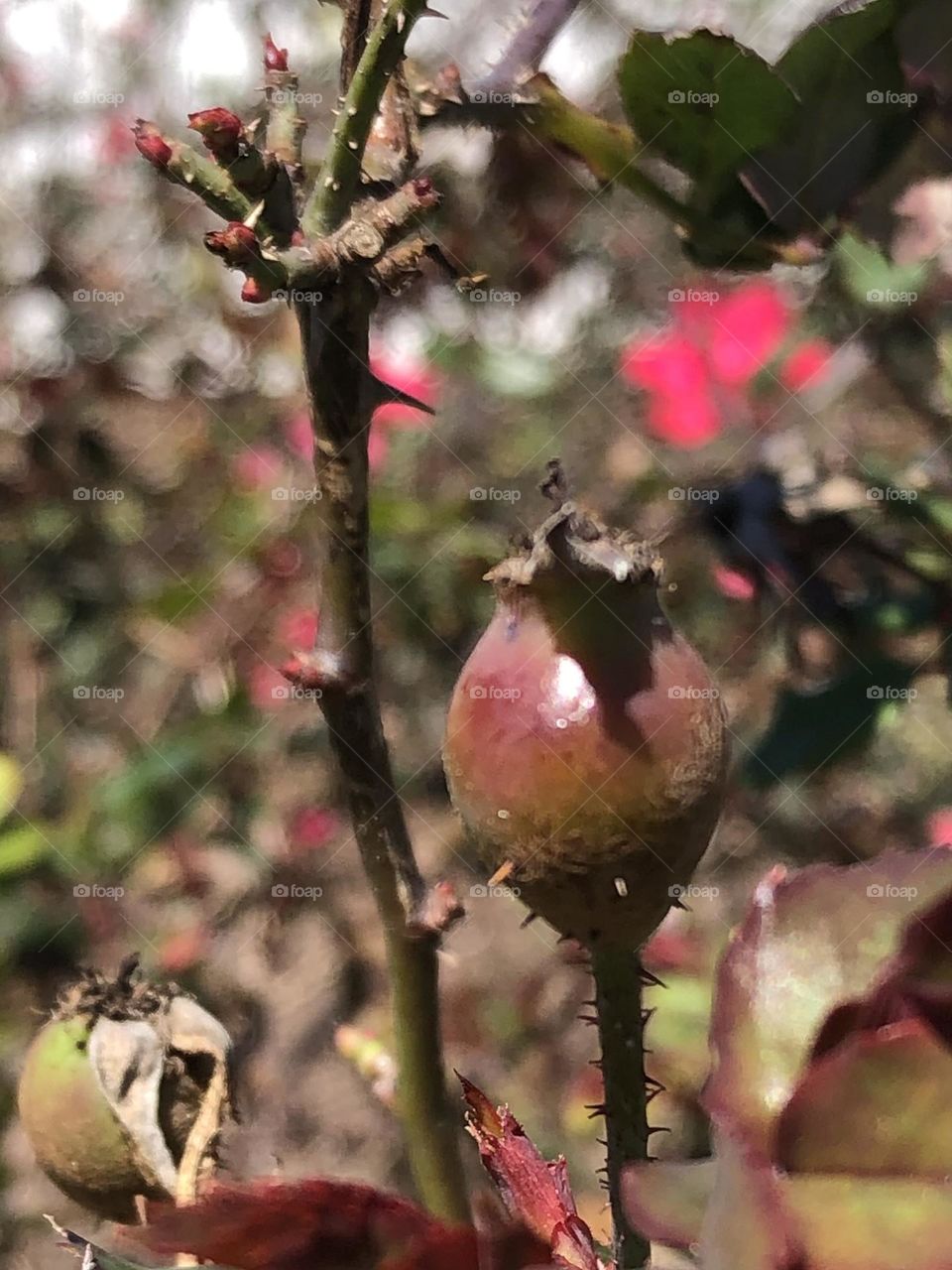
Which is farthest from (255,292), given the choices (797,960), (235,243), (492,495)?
(492,495)

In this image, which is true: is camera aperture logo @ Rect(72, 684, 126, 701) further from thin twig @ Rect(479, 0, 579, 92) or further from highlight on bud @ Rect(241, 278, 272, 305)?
highlight on bud @ Rect(241, 278, 272, 305)

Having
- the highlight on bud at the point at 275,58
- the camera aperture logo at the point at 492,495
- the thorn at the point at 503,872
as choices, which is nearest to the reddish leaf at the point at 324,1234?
the thorn at the point at 503,872

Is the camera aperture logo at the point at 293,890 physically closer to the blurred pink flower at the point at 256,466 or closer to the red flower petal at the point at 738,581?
the blurred pink flower at the point at 256,466

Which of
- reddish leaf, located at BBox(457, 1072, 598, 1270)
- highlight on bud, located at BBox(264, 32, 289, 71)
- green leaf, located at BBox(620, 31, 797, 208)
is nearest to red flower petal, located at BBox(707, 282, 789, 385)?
green leaf, located at BBox(620, 31, 797, 208)

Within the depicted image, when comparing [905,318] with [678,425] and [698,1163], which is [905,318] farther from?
[698,1163]

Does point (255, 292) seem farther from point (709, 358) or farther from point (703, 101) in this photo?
point (709, 358)

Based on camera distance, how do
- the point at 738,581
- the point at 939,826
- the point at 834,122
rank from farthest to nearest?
the point at 939,826
the point at 738,581
the point at 834,122
